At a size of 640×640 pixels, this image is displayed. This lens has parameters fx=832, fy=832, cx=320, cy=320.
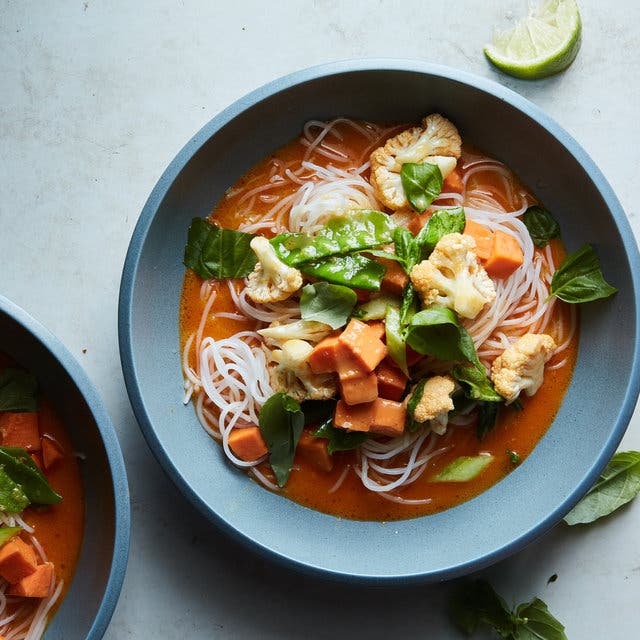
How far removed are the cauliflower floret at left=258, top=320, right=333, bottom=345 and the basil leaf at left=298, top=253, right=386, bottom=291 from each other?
0.24 metres

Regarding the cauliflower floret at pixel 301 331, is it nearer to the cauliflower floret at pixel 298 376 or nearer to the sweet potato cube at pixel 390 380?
the cauliflower floret at pixel 298 376

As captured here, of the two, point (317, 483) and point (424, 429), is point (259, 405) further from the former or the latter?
point (424, 429)

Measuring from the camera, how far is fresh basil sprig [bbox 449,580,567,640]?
4.57 meters

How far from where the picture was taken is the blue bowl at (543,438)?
13.8 feet

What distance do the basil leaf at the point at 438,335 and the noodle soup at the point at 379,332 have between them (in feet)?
0.03

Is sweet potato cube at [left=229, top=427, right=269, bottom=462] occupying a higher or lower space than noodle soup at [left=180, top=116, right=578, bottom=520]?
lower

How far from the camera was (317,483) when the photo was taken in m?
4.53

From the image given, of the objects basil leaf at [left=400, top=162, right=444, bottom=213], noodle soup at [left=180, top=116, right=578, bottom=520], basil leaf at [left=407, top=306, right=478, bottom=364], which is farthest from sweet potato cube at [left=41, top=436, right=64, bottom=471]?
basil leaf at [left=400, top=162, right=444, bottom=213]

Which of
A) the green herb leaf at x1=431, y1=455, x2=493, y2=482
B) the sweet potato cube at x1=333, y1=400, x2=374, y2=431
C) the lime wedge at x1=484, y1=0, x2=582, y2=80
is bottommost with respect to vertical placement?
the green herb leaf at x1=431, y1=455, x2=493, y2=482

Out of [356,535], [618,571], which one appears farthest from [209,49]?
[618,571]

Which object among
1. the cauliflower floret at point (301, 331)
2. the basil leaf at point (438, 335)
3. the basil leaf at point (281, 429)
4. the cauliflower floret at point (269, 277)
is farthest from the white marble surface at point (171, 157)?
the basil leaf at point (438, 335)

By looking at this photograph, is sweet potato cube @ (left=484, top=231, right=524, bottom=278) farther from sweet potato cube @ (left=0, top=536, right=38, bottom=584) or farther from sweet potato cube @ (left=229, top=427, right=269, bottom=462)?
sweet potato cube @ (left=0, top=536, right=38, bottom=584)

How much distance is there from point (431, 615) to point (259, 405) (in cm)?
155

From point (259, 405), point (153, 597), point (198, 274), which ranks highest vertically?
point (198, 274)
